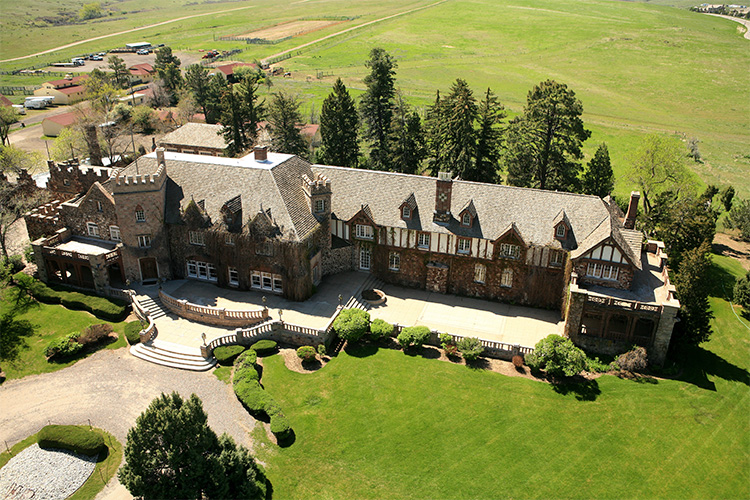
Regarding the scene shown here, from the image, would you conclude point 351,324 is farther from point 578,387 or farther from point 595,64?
point 595,64

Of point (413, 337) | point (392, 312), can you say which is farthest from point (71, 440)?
point (392, 312)

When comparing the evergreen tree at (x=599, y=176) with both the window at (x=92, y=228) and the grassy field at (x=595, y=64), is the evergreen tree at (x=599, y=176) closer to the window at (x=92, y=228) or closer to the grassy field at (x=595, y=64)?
the grassy field at (x=595, y=64)

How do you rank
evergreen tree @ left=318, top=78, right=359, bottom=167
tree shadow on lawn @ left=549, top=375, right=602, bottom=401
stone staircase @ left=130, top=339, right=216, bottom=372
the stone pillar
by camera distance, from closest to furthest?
1. tree shadow on lawn @ left=549, top=375, right=602, bottom=401
2. the stone pillar
3. stone staircase @ left=130, top=339, right=216, bottom=372
4. evergreen tree @ left=318, top=78, right=359, bottom=167

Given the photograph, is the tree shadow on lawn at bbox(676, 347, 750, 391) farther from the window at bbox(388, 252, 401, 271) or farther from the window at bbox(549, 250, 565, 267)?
the window at bbox(388, 252, 401, 271)

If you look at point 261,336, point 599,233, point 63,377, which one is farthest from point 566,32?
point 63,377

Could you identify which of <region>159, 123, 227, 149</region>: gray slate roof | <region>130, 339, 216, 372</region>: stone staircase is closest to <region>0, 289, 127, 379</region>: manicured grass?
<region>130, 339, 216, 372</region>: stone staircase

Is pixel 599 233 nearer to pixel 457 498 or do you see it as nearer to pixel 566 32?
pixel 457 498

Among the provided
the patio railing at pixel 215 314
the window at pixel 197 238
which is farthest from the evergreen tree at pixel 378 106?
the patio railing at pixel 215 314
